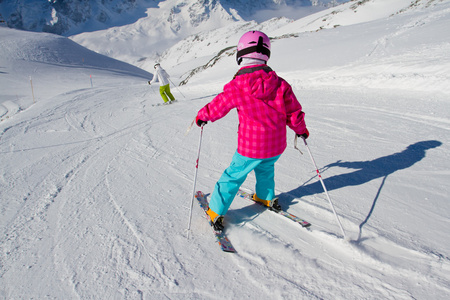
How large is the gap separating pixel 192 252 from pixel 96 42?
8603 inches

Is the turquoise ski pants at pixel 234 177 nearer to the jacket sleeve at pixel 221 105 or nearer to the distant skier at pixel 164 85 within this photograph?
the jacket sleeve at pixel 221 105

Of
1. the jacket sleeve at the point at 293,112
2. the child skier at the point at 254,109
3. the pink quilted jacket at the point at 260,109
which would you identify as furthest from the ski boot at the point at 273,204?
the jacket sleeve at the point at 293,112

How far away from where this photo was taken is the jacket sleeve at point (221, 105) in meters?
2.31

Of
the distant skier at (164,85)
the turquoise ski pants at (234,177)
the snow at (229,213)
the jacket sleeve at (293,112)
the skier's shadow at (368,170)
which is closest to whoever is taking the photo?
the snow at (229,213)

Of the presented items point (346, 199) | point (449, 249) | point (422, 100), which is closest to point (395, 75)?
point (422, 100)

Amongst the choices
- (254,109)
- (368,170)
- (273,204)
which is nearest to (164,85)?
(368,170)

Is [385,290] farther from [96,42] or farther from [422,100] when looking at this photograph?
[96,42]

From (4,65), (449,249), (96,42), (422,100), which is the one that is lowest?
(422,100)

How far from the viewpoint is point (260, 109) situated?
91.0 inches

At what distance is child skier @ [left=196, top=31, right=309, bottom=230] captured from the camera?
2271mm

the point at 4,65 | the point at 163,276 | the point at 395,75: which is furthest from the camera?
the point at 4,65

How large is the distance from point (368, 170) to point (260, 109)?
223 cm

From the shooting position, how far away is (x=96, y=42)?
187m

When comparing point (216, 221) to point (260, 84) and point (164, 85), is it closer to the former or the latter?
point (260, 84)
